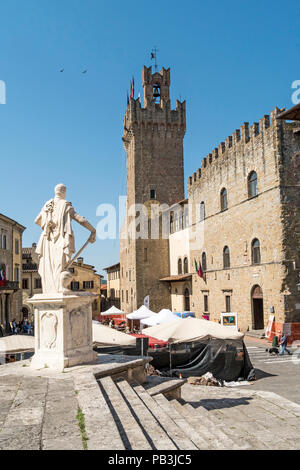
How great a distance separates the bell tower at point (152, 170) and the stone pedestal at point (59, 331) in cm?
3156

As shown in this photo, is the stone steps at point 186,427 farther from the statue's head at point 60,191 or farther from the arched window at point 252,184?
the arched window at point 252,184

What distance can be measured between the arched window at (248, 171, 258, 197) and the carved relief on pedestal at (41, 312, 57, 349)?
1923cm

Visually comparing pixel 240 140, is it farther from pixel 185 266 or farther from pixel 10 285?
pixel 10 285

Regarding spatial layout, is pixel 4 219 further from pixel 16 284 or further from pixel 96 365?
pixel 96 365

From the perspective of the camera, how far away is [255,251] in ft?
79.7

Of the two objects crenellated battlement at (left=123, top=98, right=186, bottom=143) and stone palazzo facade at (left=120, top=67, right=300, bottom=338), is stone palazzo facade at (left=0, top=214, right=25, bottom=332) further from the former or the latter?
crenellated battlement at (left=123, top=98, right=186, bottom=143)

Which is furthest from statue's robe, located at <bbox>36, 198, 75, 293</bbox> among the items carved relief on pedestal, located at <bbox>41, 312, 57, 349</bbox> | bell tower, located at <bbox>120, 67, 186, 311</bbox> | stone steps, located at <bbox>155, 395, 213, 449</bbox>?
bell tower, located at <bbox>120, 67, 186, 311</bbox>

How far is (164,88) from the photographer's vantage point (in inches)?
1690

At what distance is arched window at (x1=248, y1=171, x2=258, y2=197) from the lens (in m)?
24.3

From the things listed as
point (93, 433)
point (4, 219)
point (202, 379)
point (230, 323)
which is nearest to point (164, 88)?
point (4, 219)

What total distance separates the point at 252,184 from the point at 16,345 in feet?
58.1

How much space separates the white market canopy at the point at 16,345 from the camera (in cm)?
1077

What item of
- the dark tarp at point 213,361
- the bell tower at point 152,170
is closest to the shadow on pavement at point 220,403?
the dark tarp at point 213,361

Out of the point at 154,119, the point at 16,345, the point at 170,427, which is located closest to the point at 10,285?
the point at 154,119
